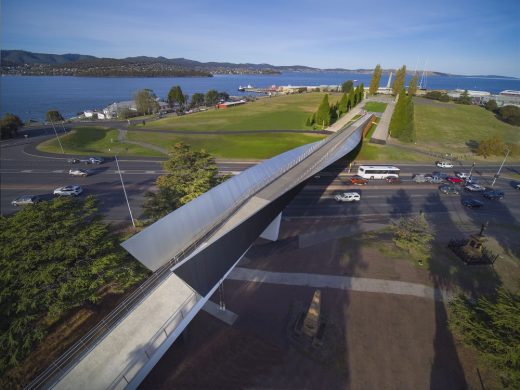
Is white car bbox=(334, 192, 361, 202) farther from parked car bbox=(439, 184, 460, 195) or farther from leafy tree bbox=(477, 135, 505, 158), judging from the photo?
leafy tree bbox=(477, 135, 505, 158)

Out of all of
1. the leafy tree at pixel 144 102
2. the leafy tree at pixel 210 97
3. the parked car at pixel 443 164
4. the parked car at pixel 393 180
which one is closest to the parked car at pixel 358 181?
the parked car at pixel 393 180

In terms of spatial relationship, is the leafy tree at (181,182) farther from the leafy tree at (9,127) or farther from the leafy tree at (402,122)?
the leafy tree at (9,127)

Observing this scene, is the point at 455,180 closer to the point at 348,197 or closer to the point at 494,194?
the point at 494,194

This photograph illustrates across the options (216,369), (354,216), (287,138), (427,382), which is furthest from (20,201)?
(287,138)

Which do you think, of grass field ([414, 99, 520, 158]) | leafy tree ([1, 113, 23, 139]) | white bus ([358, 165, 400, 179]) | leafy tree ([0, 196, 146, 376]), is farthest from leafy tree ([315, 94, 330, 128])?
leafy tree ([1, 113, 23, 139])

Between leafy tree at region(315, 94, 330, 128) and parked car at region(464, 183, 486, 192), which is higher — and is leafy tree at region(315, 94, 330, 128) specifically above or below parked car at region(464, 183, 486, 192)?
above

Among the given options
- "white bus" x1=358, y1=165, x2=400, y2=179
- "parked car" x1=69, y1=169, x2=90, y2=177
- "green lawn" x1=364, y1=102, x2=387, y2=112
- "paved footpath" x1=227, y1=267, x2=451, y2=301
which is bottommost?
"parked car" x1=69, y1=169, x2=90, y2=177

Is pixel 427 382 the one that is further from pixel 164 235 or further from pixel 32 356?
pixel 32 356
